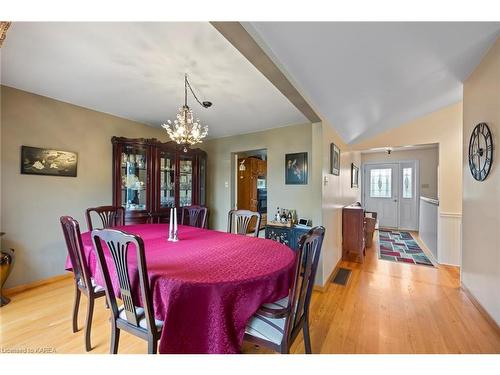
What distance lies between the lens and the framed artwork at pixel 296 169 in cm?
346

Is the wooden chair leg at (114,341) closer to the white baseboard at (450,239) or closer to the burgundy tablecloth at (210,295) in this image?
the burgundy tablecloth at (210,295)

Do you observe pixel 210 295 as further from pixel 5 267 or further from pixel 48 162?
pixel 48 162

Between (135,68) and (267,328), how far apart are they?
2224 mm

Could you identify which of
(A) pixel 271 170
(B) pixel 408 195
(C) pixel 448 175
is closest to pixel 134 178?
(A) pixel 271 170

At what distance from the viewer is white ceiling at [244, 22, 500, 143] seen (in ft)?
4.62

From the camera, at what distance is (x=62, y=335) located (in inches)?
70.7

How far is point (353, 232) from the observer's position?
12.2ft

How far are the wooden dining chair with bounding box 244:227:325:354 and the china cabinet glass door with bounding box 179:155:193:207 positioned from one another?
2.96m

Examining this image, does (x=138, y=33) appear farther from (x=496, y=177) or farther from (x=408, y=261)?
(x=408, y=261)

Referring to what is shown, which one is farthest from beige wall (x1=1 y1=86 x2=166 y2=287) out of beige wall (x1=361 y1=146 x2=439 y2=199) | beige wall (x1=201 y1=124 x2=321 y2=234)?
beige wall (x1=361 y1=146 x2=439 y2=199)

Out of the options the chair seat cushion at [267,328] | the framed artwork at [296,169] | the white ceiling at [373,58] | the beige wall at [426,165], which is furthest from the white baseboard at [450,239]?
the chair seat cushion at [267,328]

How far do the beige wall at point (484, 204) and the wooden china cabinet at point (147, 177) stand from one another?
146 inches

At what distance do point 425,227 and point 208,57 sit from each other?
5.40 m

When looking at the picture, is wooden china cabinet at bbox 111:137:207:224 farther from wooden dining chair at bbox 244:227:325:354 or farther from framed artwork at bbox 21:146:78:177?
wooden dining chair at bbox 244:227:325:354
